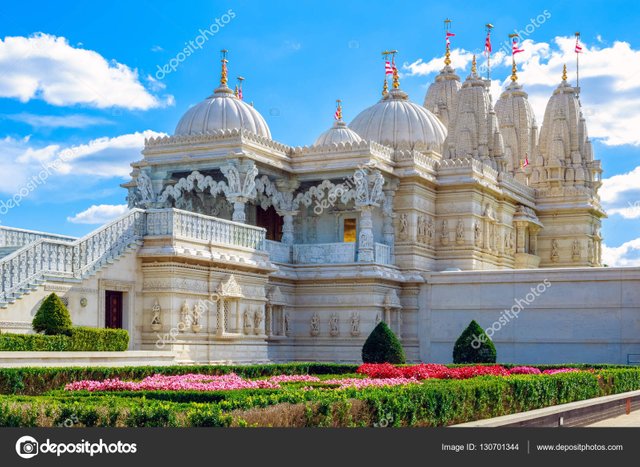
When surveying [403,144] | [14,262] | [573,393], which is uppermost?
[403,144]

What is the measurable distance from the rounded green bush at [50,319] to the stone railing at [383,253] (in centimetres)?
1636

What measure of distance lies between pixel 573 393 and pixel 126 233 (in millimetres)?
11940

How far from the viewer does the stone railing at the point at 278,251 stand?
36.0 m

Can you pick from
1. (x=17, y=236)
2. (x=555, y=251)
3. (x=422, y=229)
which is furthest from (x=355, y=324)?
(x=555, y=251)

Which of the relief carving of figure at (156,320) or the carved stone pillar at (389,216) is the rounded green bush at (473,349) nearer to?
the carved stone pillar at (389,216)

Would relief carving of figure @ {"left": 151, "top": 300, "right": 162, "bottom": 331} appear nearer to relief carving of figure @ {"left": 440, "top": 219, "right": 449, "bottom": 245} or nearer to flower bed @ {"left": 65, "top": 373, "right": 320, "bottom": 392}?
flower bed @ {"left": 65, "top": 373, "right": 320, "bottom": 392}

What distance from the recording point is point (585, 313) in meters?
35.0

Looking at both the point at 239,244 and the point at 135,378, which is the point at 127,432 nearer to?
the point at 135,378

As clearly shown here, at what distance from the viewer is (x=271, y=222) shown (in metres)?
39.6

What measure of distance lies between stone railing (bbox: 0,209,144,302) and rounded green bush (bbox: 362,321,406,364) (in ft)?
24.7

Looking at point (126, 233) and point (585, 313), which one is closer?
point (126, 233)

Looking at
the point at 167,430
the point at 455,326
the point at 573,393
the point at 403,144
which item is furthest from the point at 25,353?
the point at 403,144

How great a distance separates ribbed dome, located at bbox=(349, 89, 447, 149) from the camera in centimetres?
4234

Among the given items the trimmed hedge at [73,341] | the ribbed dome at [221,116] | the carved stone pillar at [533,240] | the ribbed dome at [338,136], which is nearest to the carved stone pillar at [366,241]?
the ribbed dome at [338,136]
